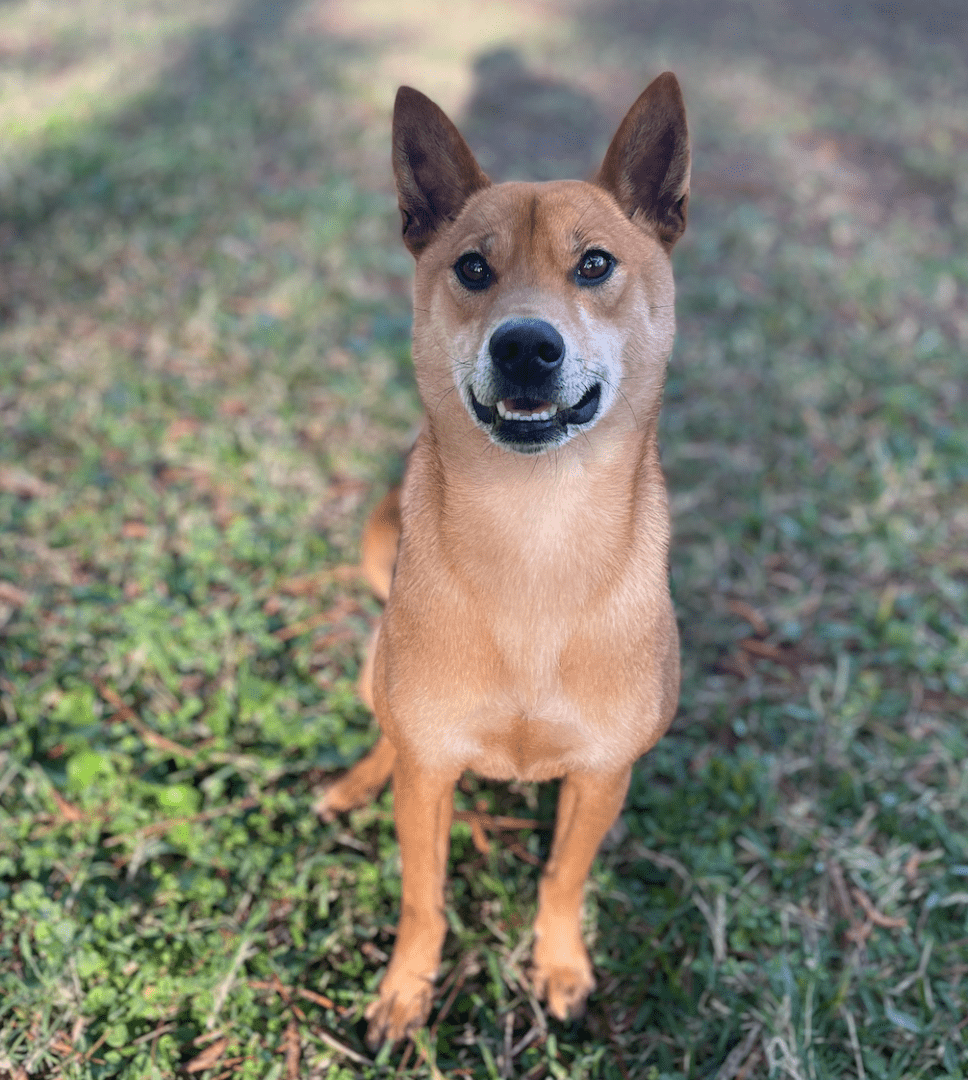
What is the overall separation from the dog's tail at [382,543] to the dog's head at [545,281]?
91 centimetres

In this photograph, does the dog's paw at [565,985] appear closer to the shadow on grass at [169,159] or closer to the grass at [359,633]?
the grass at [359,633]

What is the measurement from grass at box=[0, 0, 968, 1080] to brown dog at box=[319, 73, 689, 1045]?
0.71 m

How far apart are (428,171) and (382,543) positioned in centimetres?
122

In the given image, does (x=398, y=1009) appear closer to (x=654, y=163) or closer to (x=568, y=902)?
(x=568, y=902)

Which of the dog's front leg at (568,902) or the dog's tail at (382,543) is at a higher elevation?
the dog's tail at (382,543)

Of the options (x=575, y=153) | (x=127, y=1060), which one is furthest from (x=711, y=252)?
(x=127, y=1060)

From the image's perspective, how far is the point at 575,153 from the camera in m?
6.68

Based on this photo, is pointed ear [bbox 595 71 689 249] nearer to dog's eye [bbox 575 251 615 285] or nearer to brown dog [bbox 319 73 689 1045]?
brown dog [bbox 319 73 689 1045]

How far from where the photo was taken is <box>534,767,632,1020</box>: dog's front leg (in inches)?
83.9

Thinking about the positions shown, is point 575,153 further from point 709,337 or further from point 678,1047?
point 678,1047

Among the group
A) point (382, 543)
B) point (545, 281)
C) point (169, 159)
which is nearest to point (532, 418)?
point (545, 281)

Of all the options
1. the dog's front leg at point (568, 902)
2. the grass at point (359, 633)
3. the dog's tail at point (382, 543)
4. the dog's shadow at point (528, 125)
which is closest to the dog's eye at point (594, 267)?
the dog's tail at point (382, 543)

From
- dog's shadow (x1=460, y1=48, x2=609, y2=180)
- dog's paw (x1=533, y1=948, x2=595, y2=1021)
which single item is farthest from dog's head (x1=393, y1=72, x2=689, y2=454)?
dog's shadow (x1=460, y1=48, x2=609, y2=180)

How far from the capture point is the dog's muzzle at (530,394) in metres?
1.71
